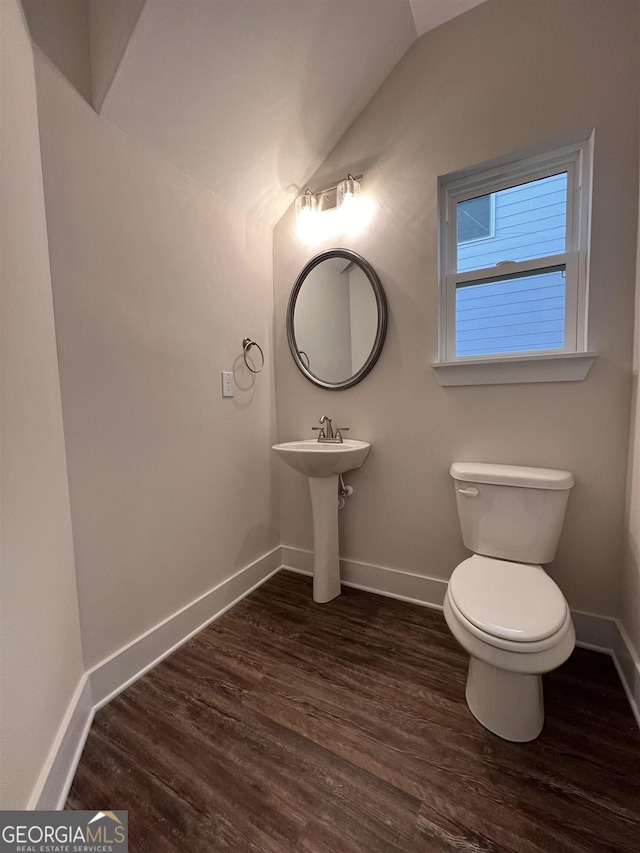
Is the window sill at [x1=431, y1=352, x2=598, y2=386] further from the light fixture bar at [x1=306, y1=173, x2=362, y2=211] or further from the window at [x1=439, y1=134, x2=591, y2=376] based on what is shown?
the light fixture bar at [x1=306, y1=173, x2=362, y2=211]

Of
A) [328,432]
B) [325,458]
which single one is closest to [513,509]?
[325,458]

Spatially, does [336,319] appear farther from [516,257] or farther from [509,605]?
[509,605]

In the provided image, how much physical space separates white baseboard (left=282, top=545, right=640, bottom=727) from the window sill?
Result: 3.25 ft

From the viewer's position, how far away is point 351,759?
1.03 meters

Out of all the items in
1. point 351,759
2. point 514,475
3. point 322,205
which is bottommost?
point 351,759

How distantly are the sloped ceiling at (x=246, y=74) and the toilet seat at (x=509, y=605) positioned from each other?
2.00m

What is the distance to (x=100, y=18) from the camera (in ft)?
3.69

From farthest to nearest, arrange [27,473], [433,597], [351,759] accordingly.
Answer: [433,597]
[351,759]
[27,473]

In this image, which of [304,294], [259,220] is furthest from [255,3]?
[304,294]

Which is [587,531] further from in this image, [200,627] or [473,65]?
[473,65]

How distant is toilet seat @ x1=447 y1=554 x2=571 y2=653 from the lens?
0.96 meters

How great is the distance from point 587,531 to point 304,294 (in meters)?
1.77

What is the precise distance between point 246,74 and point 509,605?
7.04 feet

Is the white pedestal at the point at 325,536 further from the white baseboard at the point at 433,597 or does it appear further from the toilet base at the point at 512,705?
the toilet base at the point at 512,705
